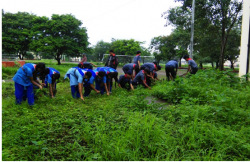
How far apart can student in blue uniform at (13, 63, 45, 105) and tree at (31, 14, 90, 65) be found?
53.8ft

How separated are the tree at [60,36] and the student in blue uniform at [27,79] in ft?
53.8

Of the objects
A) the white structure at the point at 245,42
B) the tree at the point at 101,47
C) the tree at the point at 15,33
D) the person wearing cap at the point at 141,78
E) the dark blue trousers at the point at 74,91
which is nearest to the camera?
the dark blue trousers at the point at 74,91

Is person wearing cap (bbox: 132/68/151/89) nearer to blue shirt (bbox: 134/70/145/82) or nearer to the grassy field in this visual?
blue shirt (bbox: 134/70/145/82)

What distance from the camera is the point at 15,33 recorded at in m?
25.2

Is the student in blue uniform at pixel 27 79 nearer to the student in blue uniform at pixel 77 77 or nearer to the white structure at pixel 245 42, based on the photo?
the student in blue uniform at pixel 77 77

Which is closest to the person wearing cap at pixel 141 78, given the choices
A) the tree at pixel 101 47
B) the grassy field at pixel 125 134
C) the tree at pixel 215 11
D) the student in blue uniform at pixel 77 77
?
the student in blue uniform at pixel 77 77

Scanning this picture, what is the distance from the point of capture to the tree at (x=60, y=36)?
65.5 ft

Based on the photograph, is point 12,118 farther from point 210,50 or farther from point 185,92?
point 210,50

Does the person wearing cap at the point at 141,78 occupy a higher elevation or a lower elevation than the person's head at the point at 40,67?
lower

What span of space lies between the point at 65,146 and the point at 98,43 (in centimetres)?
5306

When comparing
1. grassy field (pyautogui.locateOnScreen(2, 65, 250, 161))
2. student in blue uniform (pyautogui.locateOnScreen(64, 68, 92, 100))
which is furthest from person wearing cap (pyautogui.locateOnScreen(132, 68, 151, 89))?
grassy field (pyautogui.locateOnScreen(2, 65, 250, 161))

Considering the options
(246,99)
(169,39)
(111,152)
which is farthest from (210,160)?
(169,39)

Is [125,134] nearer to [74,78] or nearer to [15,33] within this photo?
[74,78]

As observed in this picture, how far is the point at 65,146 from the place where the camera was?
252 cm
